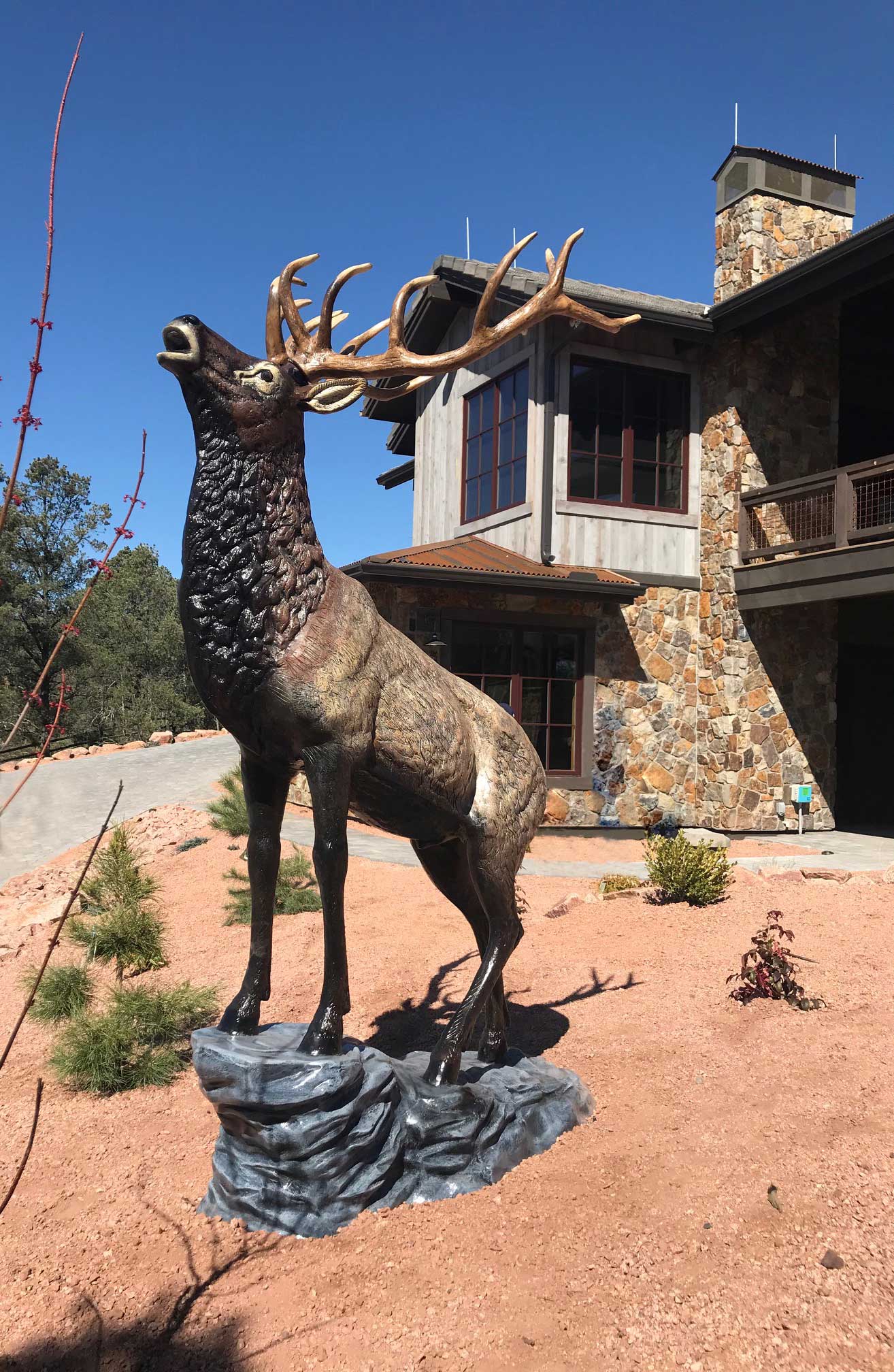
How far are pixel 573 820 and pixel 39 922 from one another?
5.97 metres

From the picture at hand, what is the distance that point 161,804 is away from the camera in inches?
478

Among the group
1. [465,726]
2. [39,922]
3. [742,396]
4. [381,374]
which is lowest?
[39,922]

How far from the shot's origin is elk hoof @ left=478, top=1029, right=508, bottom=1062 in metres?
3.71

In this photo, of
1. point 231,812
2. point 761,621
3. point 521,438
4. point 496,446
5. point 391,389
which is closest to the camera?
point 391,389

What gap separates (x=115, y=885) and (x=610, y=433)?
7.86 m

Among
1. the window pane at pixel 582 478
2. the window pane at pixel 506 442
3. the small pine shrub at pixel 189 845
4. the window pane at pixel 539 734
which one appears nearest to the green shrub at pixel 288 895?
the small pine shrub at pixel 189 845

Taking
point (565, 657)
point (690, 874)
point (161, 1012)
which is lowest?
point (161, 1012)

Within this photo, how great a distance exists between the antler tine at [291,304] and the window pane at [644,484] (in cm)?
849

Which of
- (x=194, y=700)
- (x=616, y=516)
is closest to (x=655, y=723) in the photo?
(x=616, y=516)

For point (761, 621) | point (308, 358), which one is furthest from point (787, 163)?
point (308, 358)

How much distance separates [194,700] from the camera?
2925 cm

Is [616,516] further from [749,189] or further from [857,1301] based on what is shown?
[857,1301]

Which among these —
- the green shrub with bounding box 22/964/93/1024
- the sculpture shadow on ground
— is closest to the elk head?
the sculpture shadow on ground

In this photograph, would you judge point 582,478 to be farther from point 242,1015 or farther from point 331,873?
point 242,1015
